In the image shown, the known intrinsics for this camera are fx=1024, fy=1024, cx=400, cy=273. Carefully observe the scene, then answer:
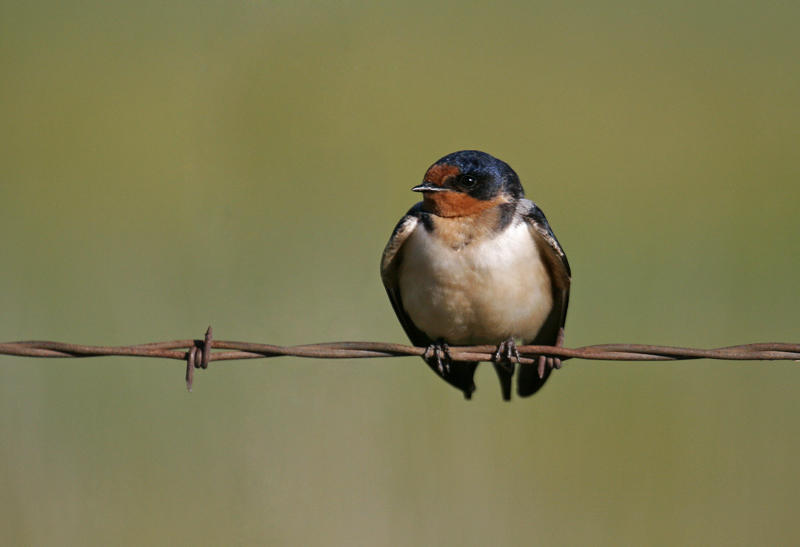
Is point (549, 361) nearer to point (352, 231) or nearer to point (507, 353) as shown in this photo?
point (507, 353)

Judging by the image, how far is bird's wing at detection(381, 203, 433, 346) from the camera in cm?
302

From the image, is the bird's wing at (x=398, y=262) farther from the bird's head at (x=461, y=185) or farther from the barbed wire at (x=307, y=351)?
the barbed wire at (x=307, y=351)

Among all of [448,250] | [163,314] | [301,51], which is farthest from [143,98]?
[448,250]

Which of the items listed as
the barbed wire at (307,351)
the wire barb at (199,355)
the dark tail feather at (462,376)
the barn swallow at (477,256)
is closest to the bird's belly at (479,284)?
the barn swallow at (477,256)

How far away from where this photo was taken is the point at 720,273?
17.8 ft

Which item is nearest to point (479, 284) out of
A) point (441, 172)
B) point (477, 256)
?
point (477, 256)

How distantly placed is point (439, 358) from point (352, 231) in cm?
252

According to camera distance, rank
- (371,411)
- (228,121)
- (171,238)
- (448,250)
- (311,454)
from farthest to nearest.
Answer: (228,121), (171,238), (371,411), (311,454), (448,250)

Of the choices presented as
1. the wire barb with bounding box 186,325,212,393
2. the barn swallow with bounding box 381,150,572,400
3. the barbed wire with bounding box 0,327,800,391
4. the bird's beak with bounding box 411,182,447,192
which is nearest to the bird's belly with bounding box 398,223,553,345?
the barn swallow with bounding box 381,150,572,400

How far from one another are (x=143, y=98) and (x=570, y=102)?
9.34 feet

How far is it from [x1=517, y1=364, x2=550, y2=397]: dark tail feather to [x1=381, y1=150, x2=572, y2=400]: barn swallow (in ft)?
0.90

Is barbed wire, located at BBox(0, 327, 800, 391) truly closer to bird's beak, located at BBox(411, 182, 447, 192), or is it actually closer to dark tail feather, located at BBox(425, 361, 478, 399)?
bird's beak, located at BBox(411, 182, 447, 192)

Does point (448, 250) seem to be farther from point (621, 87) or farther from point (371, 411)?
point (621, 87)

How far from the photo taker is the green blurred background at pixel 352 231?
4.20m
